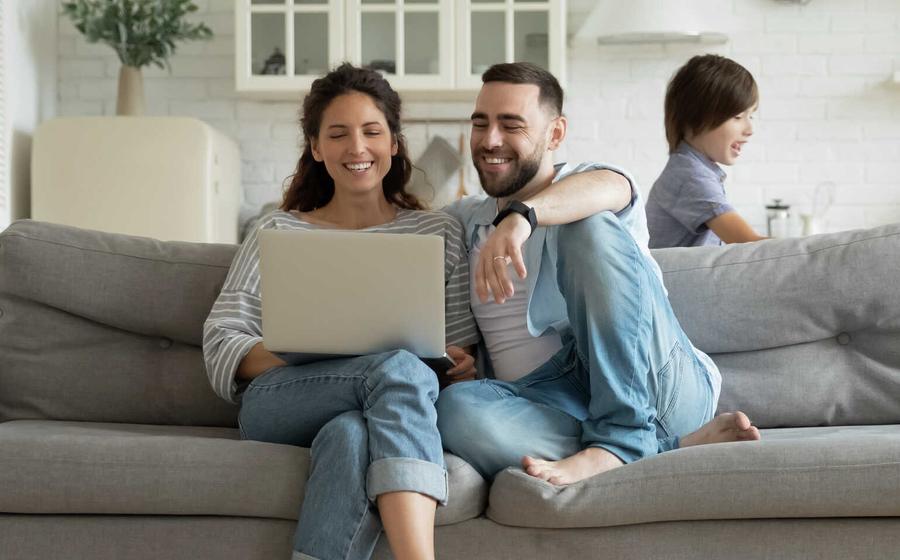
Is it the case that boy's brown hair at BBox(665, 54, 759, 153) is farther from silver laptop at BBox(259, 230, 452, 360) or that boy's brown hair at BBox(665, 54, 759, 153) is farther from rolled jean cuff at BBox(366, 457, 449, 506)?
rolled jean cuff at BBox(366, 457, 449, 506)

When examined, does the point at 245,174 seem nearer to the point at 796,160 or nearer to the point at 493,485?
the point at 796,160

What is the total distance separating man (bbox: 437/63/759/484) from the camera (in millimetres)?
Result: 1901

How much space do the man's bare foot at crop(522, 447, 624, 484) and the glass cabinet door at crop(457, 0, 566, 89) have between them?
8.82 feet

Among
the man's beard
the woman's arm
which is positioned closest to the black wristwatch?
the man's beard

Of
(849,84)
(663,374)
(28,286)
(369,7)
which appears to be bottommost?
(663,374)

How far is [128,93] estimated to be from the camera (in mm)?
4316

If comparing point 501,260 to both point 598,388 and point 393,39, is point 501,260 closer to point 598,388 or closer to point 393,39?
point 598,388

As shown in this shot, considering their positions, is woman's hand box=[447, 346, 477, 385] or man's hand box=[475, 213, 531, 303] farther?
woman's hand box=[447, 346, 477, 385]

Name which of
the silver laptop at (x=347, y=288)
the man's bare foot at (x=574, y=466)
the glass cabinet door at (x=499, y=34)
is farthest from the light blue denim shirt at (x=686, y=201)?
the glass cabinet door at (x=499, y=34)

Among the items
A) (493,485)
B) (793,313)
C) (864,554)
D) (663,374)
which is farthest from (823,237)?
(493,485)

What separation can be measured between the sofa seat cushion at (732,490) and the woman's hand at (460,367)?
0.40m

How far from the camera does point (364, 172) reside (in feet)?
7.64

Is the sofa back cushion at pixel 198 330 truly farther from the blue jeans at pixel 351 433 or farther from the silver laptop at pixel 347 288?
the silver laptop at pixel 347 288

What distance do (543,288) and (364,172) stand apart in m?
0.48
